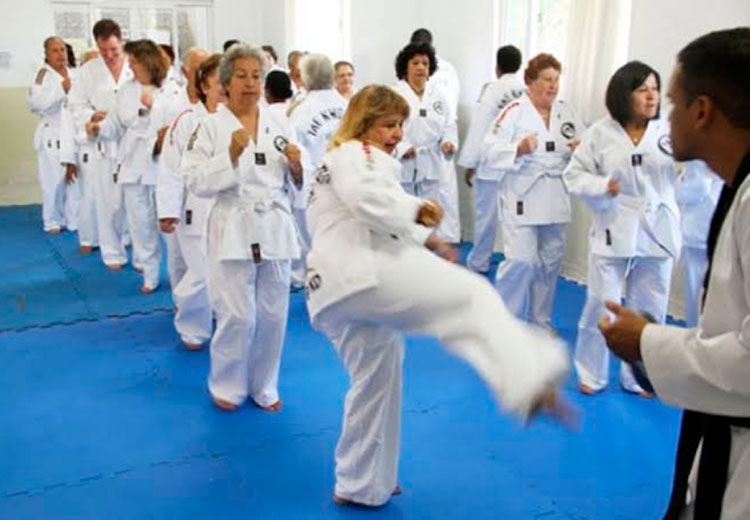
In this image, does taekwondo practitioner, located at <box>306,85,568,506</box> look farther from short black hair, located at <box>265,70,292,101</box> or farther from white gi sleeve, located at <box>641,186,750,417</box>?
short black hair, located at <box>265,70,292,101</box>

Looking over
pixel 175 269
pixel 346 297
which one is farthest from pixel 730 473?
pixel 175 269

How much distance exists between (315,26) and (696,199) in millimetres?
7859

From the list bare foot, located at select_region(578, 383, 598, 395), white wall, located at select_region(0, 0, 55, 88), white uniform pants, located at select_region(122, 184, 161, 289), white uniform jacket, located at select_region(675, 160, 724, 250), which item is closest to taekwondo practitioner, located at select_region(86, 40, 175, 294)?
white uniform pants, located at select_region(122, 184, 161, 289)

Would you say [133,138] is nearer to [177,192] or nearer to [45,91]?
[177,192]

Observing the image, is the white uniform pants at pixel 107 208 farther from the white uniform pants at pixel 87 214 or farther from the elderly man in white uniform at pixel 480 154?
the elderly man in white uniform at pixel 480 154

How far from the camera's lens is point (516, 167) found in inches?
181

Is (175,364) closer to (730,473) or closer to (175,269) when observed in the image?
(175,269)

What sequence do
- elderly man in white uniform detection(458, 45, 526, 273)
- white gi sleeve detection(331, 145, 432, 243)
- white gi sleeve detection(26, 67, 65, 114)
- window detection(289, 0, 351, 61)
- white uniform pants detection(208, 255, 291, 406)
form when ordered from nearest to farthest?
white gi sleeve detection(331, 145, 432, 243) → white uniform pants detection(208, 255, 291, 406) → elderly man in white uniform detection(458, 45, 526, 273) → white gi sleeve detection(26, 67, 65, 114) → window detection(289, 0, 351, 61)

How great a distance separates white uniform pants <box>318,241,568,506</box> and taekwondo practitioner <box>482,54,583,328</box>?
1.99 meters

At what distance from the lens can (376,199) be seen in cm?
254

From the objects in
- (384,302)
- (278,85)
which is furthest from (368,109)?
(278,85)

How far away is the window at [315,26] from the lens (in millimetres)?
10477

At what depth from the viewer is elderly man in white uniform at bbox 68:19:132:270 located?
6.19 meters

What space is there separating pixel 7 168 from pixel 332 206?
976cm
